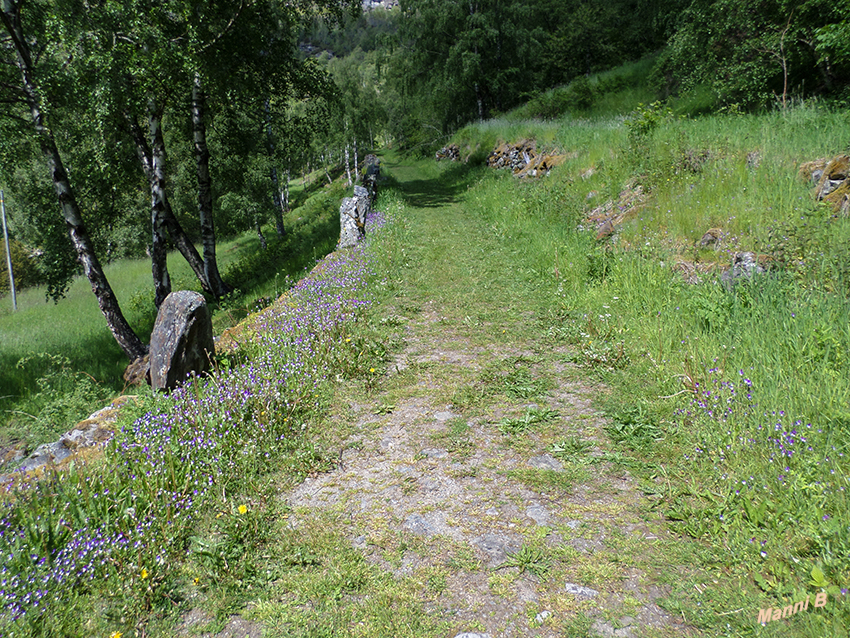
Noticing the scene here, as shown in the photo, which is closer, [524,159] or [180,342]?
[180,342]

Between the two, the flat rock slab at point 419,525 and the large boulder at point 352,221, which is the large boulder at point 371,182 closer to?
the large boulder at point 352,221

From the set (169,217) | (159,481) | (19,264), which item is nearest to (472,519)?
(159,481)

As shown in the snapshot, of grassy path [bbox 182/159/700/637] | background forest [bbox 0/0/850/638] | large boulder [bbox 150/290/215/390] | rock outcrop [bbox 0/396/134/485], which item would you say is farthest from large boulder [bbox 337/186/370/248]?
rock outcrop [bbox 0/396/134/485]

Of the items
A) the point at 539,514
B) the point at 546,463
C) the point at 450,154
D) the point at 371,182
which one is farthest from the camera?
the point at 450,154

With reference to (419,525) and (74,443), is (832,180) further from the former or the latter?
(74,443)

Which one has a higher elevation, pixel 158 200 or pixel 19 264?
pixel 158 200

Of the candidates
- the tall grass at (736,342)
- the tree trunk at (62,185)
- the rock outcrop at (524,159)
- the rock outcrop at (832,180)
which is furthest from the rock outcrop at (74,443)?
the rock outcrop at (524,159)

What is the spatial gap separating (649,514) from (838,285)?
3.33 metres

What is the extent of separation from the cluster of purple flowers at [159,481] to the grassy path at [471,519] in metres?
0.56

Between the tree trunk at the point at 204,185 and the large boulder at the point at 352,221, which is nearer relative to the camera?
the large boulder at the point at 352,221

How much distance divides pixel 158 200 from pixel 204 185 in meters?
2.11

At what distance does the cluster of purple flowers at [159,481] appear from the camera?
9.37 ft

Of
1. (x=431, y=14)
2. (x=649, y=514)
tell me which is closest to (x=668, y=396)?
(x=649, y=514)

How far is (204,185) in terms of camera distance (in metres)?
13.8
